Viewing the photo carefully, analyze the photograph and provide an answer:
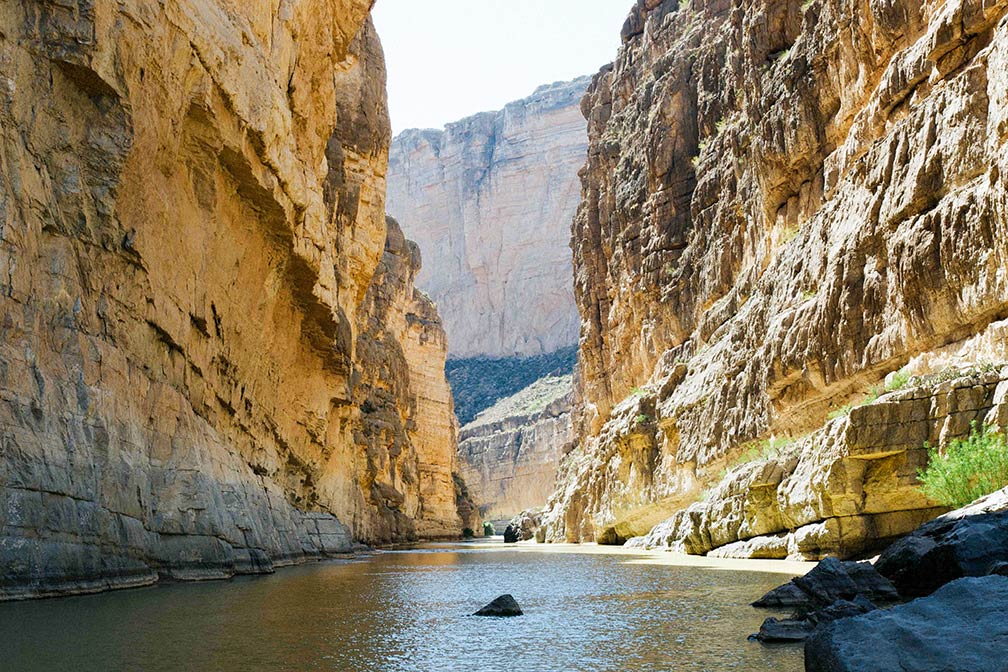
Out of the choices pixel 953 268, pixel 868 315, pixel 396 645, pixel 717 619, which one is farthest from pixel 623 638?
pixel 868 315

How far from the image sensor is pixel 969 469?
13328mm

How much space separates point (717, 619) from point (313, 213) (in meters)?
17.9

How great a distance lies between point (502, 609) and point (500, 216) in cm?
13235

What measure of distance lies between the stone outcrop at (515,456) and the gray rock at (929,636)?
294 ft

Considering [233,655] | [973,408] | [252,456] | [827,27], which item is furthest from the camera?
[827,27]

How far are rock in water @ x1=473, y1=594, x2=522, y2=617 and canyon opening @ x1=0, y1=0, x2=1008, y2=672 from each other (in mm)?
42

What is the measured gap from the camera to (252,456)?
74.7 ft

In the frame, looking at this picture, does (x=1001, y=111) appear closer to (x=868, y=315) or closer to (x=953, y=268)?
(x=953, y=268)

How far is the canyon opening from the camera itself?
866 cm

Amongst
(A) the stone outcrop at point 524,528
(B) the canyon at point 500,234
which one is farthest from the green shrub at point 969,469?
(B) the canyon at point 500,234

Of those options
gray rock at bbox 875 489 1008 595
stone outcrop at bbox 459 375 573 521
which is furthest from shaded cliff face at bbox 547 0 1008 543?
stone outcrop at bbox 459 375 573 521

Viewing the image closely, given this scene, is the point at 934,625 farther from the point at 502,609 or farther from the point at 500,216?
the point at 500,216

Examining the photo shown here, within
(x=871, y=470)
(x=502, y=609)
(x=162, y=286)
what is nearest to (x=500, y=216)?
(x=162, y=286)

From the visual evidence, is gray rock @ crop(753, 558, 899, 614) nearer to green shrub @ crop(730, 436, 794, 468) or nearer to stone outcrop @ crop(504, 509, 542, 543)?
green shrub @ crop(730, 436, 794, 468)
